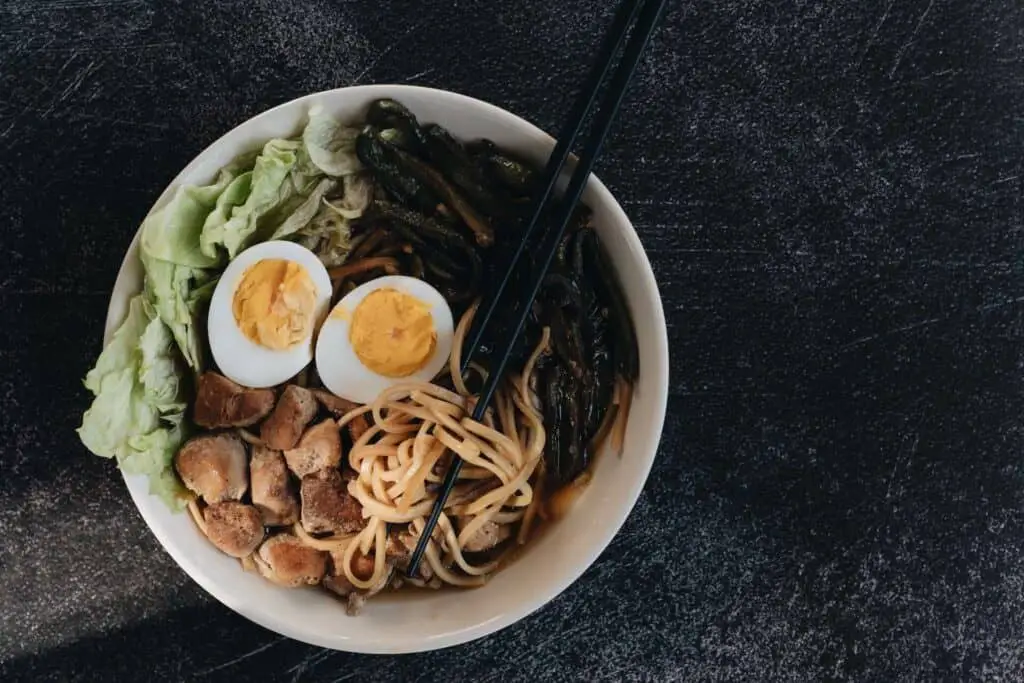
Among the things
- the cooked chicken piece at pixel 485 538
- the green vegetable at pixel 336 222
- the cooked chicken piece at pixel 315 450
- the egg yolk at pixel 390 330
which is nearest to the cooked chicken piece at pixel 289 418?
the cooked chicken piece at pixel 315 450

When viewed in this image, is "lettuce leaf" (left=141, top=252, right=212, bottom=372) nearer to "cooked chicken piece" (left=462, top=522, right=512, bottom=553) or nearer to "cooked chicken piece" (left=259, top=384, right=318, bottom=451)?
"cooked chicken piece" (left=259, top=384, right=318, bottom=451)

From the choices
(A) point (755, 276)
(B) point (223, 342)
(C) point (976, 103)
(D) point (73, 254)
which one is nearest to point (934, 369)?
(A) point (755, 276)

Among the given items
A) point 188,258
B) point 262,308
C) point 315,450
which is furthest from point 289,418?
point 188,258

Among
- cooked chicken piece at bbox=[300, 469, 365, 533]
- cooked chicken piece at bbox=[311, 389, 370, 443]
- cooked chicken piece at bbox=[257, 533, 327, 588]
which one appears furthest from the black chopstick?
cooked chicken piece at bbox=[257, 533, 327, 588]

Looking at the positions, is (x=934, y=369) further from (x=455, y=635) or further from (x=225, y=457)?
(x=225, y=457)

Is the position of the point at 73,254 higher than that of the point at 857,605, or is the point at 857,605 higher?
the point at 73,254
